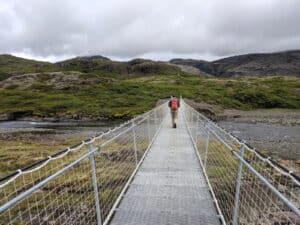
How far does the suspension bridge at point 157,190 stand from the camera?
170 inches

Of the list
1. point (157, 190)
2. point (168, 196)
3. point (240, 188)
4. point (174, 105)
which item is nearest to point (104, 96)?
point (174, 105)

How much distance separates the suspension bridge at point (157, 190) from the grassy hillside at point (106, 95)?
40.6 m

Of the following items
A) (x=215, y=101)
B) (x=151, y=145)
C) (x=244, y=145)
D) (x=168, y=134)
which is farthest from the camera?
(x=215, y=101)

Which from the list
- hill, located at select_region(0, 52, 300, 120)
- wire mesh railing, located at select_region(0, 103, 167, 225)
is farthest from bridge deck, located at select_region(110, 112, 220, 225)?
hill, located at select_region(0, 52, 300, 120)

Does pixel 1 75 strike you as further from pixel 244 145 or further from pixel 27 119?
pixel 244 145

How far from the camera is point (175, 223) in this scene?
203 inches

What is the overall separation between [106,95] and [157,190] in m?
62.6

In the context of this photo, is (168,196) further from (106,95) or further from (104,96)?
(106,95)

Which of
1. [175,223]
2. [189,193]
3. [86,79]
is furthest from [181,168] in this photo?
[86,79]

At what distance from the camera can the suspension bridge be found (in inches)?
170

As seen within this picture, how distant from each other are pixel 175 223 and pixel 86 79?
77.5m

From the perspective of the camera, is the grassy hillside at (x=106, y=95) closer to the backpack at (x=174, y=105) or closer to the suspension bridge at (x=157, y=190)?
the backpack at (x=174, y=105)

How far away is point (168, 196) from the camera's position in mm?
6410

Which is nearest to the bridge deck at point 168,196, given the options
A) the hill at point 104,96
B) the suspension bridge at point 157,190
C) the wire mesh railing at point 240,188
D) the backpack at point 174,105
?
the suspension bridge at point 157,190
